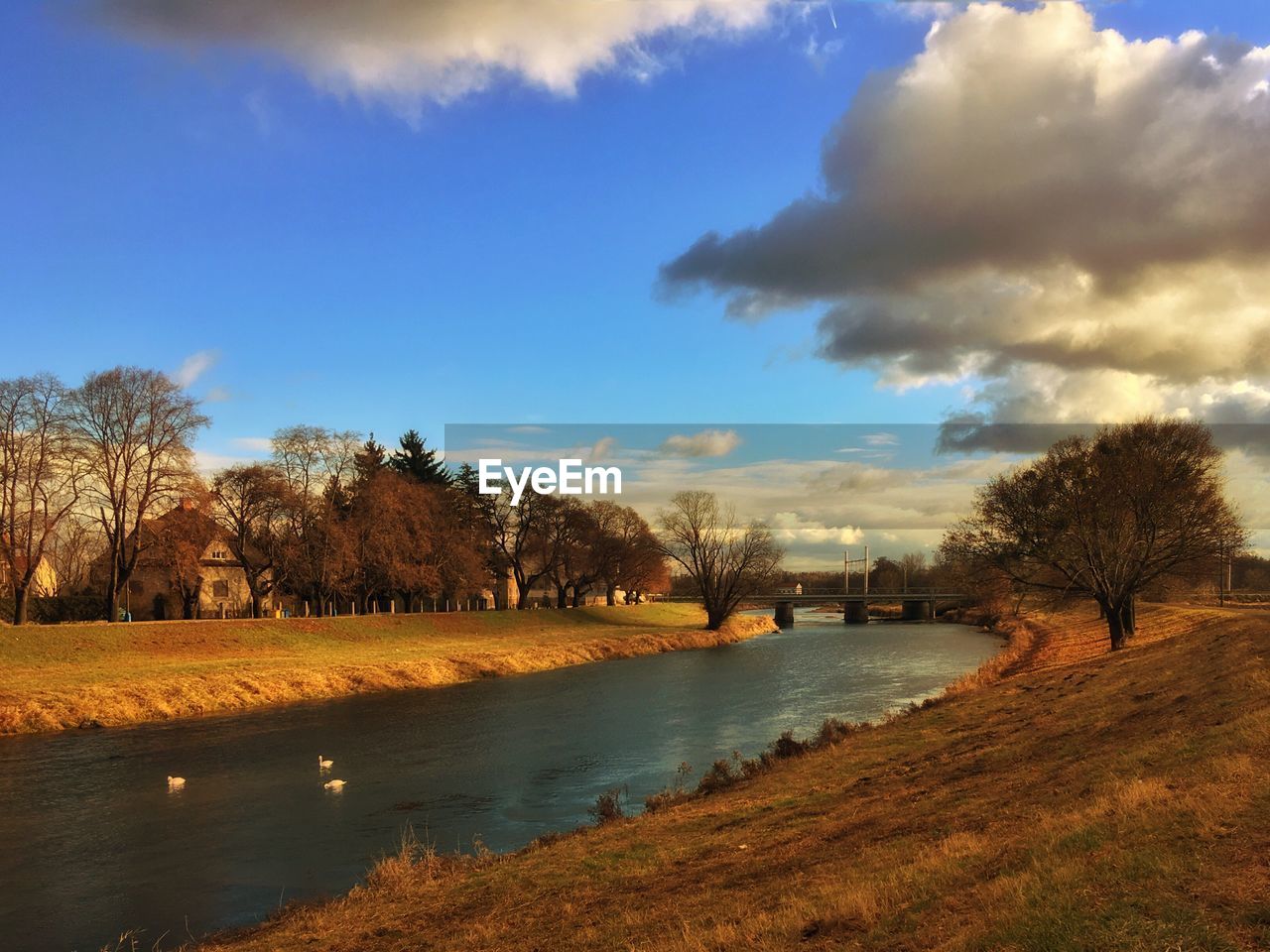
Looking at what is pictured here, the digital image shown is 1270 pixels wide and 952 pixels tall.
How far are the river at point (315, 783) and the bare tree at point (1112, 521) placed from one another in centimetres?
676

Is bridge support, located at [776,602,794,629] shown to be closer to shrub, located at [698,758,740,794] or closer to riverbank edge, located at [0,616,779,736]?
riverbank edge, located at [0,616,779,736]

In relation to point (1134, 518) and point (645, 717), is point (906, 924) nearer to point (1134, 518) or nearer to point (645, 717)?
point (645, 717)

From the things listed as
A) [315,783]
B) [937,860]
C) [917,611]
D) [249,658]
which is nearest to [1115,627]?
[315,783]

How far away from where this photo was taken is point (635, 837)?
13727 millimetres

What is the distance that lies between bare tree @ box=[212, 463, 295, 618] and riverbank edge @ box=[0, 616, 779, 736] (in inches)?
631

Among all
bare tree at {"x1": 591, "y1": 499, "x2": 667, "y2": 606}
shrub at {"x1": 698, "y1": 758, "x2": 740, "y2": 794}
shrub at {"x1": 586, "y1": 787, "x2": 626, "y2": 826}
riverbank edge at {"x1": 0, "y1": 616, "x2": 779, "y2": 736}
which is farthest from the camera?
bare tree at {"x1": 591, "y1": 499, "x2": 667, "y2": 606}

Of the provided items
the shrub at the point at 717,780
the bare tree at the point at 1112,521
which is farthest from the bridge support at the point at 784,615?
the shrub at the point at 717,780

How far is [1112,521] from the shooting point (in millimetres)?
33531

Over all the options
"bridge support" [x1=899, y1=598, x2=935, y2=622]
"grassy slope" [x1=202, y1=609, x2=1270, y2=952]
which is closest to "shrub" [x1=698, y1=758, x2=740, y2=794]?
"grassy slope" [x1=202, y1=609, x2=1270, y2=952]

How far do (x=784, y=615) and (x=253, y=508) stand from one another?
69371 millimetres

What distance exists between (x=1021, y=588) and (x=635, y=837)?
1224 inches

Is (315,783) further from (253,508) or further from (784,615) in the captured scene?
(784,615)

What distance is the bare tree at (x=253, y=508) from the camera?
179ft

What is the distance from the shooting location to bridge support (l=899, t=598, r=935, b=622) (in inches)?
4257
